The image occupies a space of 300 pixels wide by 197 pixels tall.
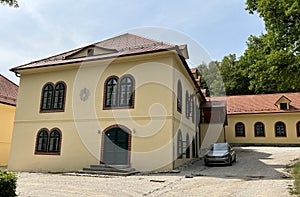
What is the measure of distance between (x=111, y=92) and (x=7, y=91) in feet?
40.3

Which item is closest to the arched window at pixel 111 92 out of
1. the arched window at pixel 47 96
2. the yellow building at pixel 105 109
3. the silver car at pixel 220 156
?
the yellow building at pixel 105 109

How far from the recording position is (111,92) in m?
14.4

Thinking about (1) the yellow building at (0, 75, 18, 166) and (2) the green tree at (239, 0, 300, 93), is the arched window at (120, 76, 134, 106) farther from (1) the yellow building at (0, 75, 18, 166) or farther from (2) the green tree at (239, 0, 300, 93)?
(1) the yellow building at (0, 75, 18, 166)

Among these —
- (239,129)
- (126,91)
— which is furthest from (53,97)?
(239,129)

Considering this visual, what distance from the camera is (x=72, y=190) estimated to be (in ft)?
26.0

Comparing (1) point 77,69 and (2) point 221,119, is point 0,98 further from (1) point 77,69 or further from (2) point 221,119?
(2) point 221,119

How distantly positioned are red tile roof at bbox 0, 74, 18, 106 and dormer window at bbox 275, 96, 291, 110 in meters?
27.2

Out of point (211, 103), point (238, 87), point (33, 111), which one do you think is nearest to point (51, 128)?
point (33, 111)

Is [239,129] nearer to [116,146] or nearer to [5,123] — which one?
[116,146]

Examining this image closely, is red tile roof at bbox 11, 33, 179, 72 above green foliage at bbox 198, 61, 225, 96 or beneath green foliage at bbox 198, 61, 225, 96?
beneath

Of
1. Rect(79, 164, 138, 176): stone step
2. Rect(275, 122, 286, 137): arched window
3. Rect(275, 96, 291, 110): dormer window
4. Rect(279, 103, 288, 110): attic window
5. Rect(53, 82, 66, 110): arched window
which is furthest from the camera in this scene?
Rect(279, 103, 288, 110): attic window

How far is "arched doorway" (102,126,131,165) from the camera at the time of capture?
1328 centimetres

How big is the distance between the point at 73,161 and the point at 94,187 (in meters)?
6.20

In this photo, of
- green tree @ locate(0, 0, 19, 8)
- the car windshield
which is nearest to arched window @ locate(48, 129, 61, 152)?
the car windshield
